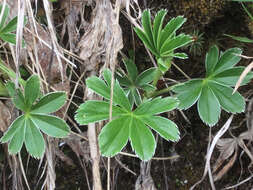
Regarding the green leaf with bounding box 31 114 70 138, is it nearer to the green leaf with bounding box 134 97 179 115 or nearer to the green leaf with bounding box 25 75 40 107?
the green leaf with bounding box 25 75 40 107

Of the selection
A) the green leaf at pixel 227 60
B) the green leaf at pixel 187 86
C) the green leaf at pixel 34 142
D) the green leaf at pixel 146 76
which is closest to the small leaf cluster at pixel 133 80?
the green leaf at pixel 146 76

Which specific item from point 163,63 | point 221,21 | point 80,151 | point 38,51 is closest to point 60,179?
point 80,151

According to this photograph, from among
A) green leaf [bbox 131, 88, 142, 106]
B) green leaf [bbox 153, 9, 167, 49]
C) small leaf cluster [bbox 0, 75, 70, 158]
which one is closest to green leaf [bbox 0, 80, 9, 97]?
small leaf cluster [bbox 0, 75, 70, 158]

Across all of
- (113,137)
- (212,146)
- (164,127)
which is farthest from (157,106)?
(212,146)

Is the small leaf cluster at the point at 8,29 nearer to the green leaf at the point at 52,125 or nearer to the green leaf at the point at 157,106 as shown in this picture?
the green leaf at the point at 52,125

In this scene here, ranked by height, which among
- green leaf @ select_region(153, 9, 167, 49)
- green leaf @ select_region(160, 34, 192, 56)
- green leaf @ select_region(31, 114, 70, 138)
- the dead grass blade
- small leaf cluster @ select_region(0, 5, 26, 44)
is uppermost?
small leaf cluster @ select_region(0, 5, 26, 44)

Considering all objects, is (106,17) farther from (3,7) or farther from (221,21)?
(221,21)
